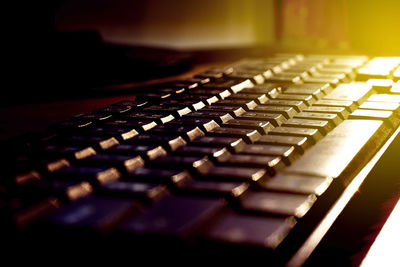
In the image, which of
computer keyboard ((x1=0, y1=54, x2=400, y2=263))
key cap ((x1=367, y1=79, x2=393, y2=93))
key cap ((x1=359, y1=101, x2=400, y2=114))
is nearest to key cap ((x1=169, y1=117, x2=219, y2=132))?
computer keyboard ((x1=0, y1=54, x2=400, y2=263))

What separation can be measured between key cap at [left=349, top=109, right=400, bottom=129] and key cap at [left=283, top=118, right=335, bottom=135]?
5cm

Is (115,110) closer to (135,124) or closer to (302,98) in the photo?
(135,124)

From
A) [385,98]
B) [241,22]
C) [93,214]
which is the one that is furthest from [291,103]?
[241,22]

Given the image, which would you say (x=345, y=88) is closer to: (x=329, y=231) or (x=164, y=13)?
(x=329, y=231)

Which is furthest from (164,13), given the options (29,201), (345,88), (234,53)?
(29,201)

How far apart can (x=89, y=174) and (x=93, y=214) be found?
7 centimetres

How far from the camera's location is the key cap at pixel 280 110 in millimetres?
595

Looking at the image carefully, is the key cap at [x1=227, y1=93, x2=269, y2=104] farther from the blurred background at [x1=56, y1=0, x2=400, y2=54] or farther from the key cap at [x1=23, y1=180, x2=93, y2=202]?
the blurred background at [x1=56, y1=0, x2=400, y2=54]

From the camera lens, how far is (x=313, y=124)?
545mm

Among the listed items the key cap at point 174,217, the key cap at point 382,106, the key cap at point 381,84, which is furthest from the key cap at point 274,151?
the key cap at point 381,84

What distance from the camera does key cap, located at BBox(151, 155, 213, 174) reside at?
418 millimetres

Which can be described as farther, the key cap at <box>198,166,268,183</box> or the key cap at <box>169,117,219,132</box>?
the key cap at <box>169,117,219,132</box>

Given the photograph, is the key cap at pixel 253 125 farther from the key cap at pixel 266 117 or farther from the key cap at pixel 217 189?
the key cap at pixel 217 189

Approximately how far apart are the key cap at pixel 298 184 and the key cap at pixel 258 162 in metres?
0.01
